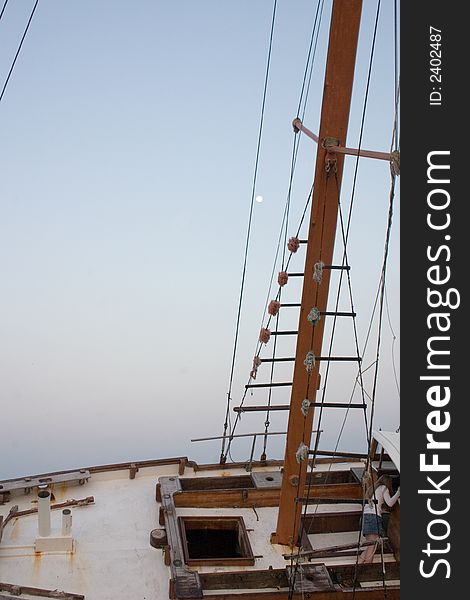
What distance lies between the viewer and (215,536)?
813cm

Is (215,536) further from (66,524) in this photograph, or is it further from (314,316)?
(314,316)

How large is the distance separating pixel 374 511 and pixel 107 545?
3095mm

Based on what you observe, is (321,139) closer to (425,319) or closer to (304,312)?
(304,312)

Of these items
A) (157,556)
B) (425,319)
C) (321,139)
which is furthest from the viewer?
(157,556)

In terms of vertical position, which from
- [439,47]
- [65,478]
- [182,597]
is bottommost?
[182,597]

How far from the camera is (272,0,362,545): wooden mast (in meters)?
6.22

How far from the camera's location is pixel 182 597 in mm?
5898

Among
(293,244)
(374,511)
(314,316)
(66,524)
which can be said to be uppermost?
(293,244)

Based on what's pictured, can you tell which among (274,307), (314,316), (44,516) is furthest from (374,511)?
(44,516)

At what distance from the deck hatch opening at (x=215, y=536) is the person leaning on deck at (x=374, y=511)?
1346 millimetres

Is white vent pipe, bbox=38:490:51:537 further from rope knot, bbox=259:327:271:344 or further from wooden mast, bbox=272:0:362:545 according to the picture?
rope knot, bbox=259:327:271:344

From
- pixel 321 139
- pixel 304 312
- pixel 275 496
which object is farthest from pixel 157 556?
pixel 321 139

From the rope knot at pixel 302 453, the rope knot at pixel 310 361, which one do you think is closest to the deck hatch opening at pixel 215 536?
the rope knot at pixel 302 453

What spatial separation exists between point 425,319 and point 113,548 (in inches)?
184
